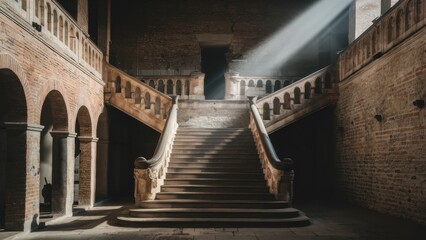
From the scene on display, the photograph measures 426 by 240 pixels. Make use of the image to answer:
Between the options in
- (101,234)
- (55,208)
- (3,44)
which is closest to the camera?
(3,44)

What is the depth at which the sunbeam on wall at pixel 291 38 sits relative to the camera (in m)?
17.7

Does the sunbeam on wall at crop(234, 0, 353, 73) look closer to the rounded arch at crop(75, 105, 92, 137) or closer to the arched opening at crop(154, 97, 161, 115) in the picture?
the arched opening at crop(154, 97, 161, 115)

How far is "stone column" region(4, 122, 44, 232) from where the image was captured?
759 cm

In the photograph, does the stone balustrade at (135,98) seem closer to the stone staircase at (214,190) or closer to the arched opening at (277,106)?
the stone staircase at (214,190)

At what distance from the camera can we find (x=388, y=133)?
9672 mm

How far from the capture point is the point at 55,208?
32.9ft

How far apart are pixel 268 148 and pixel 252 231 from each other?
3028mm

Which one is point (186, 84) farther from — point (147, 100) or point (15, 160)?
point (15, 160)

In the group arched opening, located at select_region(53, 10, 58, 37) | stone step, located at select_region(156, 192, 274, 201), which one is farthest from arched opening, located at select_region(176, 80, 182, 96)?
stone step, located at select_region(156, 192, 274, 201)

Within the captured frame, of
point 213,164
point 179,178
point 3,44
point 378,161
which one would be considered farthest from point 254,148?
point 3,44

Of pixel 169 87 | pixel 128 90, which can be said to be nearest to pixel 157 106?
pixel 128 90

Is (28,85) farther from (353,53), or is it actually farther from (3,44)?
(353,53)

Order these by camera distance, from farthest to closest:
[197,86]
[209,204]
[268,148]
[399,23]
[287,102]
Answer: [197,86] → [287,102] → [268,148] → [399,23] → [209,204]

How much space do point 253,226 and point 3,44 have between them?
5.91 m
